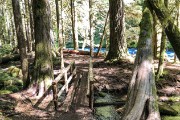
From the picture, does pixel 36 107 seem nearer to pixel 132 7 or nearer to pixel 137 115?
pixel 137 115

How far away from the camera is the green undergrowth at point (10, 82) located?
11156 millimetres

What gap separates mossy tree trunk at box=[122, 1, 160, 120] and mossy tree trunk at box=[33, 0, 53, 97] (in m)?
4.93

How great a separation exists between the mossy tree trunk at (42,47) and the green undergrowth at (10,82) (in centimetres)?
193

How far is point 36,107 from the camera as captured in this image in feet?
28.4

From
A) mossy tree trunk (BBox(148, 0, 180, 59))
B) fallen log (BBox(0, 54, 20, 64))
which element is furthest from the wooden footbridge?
fallen log (BBox(0, 54, 20, 64))

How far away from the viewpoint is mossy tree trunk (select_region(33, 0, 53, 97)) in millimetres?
9664

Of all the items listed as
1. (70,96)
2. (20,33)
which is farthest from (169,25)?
(20,33)

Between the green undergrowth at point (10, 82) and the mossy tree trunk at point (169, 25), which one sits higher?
the mossy tree trunk at point (169, 25)

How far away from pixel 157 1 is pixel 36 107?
5.36m

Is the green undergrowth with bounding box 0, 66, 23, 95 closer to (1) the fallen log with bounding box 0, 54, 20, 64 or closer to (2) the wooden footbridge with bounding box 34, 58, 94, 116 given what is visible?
(2) the wooden footbridge with bounding box 34, 58, 94, 116

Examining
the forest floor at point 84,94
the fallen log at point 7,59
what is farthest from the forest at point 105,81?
the fallen log at point 7,59

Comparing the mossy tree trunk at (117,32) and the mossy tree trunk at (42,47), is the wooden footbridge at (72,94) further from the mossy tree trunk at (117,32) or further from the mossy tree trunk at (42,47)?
the mossy tree trunk at (117,32)

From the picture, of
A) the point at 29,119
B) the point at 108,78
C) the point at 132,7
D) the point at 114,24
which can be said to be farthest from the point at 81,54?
the point at 29,119

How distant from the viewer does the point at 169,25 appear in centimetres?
550
